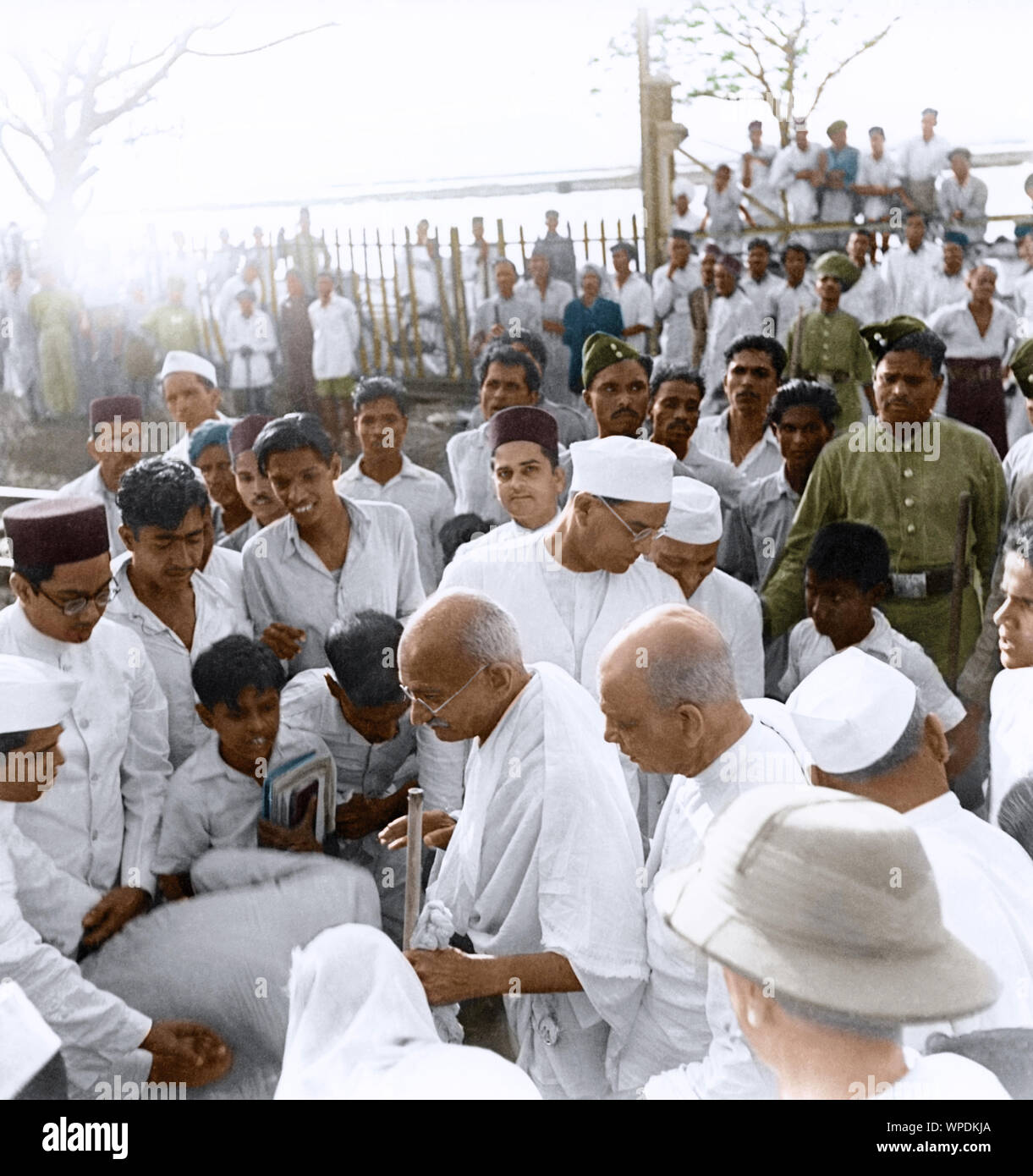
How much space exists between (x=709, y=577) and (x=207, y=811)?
153 centimetres

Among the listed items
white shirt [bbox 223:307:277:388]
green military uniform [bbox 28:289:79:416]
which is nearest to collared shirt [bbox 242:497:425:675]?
white shirt [bbox 223:307:277:388]

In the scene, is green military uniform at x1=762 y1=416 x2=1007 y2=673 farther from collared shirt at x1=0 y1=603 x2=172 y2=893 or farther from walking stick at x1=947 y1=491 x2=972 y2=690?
collared shirt at x1=0 y1=603 x2=172 y2=893

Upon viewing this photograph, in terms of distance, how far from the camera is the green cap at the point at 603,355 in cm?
482

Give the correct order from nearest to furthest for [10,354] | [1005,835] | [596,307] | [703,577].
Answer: [1005,835]
[703,577]
[596,307]
[10,354]

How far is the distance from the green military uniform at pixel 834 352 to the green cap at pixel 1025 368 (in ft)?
9.26

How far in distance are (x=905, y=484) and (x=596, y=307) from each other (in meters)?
5.26

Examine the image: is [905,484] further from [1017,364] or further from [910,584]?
[1017,364]

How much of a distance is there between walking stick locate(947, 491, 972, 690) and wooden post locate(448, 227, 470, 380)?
9535 millimetres

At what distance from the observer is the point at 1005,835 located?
7.14ft

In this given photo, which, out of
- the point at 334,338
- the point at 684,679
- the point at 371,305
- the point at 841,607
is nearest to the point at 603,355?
the point at 841,607

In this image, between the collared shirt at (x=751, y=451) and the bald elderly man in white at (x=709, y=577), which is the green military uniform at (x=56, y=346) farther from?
the bald elderly man in white at (x=709, y=577)

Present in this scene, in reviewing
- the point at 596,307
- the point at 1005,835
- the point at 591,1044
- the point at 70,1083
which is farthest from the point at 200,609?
the point at 596,307

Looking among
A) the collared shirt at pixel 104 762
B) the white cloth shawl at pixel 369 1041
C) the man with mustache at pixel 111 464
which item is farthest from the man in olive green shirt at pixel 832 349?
the white cloth shawl at pixel 369 1041

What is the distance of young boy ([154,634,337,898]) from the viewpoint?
3.07m
